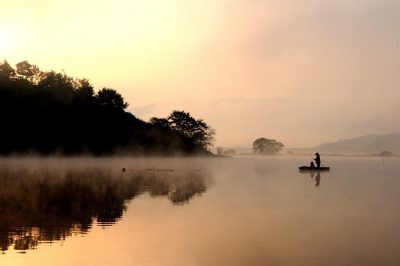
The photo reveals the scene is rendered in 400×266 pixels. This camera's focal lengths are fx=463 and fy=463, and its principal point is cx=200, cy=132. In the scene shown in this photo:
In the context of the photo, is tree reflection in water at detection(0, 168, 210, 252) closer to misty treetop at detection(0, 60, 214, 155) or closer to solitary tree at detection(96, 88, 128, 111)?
misty treetop at detection(0, 60, 214, 155)

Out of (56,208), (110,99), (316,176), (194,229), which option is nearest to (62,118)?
(110,99)

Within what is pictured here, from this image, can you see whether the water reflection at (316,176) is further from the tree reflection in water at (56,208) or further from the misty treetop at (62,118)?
the misty treetop at (62,118)

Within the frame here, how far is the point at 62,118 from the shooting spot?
134250mm

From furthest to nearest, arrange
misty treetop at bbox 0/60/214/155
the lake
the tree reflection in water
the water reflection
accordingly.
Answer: misty treetop at bbox 0/60/214/155, the water reflection, the tree reflection in water, the lake

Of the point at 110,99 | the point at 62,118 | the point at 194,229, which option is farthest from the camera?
the point at 110,99

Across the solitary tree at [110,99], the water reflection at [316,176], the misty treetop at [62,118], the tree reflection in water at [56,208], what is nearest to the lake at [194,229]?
the tree reflection in water at [56,208]

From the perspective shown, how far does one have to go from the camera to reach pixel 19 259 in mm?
16719

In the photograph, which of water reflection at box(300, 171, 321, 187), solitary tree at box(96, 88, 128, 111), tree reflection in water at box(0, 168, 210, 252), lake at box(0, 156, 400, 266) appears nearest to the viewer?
lake at box(0, 156, 400, 266)

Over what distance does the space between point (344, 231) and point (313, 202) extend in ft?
40.6

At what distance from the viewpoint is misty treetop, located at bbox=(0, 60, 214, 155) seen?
412 ft

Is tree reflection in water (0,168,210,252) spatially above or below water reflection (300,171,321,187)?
below

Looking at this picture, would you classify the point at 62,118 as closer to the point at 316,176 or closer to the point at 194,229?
the point at 316,176

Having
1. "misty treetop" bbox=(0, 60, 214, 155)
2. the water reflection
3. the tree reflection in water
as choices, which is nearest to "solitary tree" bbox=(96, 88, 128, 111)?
"misty treetop" bbox=(0, 60, 214, 155)

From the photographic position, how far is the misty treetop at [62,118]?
412 ft
